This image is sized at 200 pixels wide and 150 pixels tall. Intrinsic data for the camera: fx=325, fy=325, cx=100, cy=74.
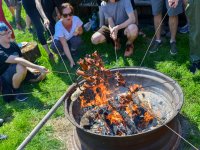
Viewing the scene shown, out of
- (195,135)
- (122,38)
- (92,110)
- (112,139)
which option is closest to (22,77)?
(92,110)

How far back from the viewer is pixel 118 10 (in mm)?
6535

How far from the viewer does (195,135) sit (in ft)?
15.2

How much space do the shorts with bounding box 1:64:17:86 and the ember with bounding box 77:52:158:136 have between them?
187 cm

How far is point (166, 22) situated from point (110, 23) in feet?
4.86

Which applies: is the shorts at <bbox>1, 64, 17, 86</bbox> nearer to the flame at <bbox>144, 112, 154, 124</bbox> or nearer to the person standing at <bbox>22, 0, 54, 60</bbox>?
the person standing at <bbox>22, 0, 54, 60</bbox>

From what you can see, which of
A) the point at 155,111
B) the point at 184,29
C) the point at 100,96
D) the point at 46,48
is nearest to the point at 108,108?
the point at 100,96

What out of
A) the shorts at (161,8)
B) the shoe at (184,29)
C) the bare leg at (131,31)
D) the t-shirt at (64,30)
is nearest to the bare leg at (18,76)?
the t-shirt at (64,30)

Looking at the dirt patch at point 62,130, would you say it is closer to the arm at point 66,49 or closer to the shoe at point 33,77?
the shoe at point 33,77

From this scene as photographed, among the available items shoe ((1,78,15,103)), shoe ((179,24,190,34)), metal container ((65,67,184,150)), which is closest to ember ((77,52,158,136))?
metal container ((65,67,184,150))

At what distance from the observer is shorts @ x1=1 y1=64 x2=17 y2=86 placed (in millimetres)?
5996

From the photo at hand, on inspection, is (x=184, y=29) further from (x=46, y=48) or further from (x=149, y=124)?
(x=149, y=124)

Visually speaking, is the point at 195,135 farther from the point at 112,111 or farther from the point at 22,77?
the point at 22,77

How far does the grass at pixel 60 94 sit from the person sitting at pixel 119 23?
0.32 m

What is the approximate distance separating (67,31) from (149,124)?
3144 mm
